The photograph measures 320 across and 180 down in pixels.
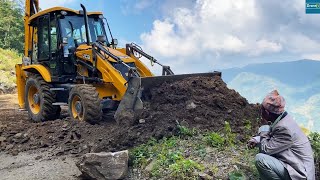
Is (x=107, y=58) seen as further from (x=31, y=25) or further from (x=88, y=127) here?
(x=31, y=25)

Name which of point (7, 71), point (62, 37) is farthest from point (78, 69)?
point (7, 71)

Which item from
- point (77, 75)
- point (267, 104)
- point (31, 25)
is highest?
point (31, 25)

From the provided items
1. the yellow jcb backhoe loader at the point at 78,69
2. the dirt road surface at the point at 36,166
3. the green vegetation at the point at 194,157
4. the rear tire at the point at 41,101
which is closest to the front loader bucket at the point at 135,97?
the yellow jcb backhoe loader at the point at 78,69

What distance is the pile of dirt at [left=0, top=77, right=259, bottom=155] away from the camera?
22.2 ft

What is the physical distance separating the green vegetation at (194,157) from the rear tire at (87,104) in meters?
2.10

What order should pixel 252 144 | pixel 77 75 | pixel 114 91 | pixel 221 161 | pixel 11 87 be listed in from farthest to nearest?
pixel 11 87, pixel 77 75, pixel 114 91, pixel 221 161, pixel 252 144

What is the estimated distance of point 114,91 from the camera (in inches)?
345

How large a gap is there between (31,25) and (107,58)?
120 inches

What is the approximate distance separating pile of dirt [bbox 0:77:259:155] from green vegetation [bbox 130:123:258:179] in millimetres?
337

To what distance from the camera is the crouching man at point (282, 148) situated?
14.0 feet

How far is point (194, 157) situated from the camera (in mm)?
5602

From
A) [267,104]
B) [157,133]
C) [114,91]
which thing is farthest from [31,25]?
[267,104]

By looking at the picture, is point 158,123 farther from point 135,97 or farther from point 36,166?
point 36,166

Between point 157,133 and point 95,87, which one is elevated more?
point 95,87
